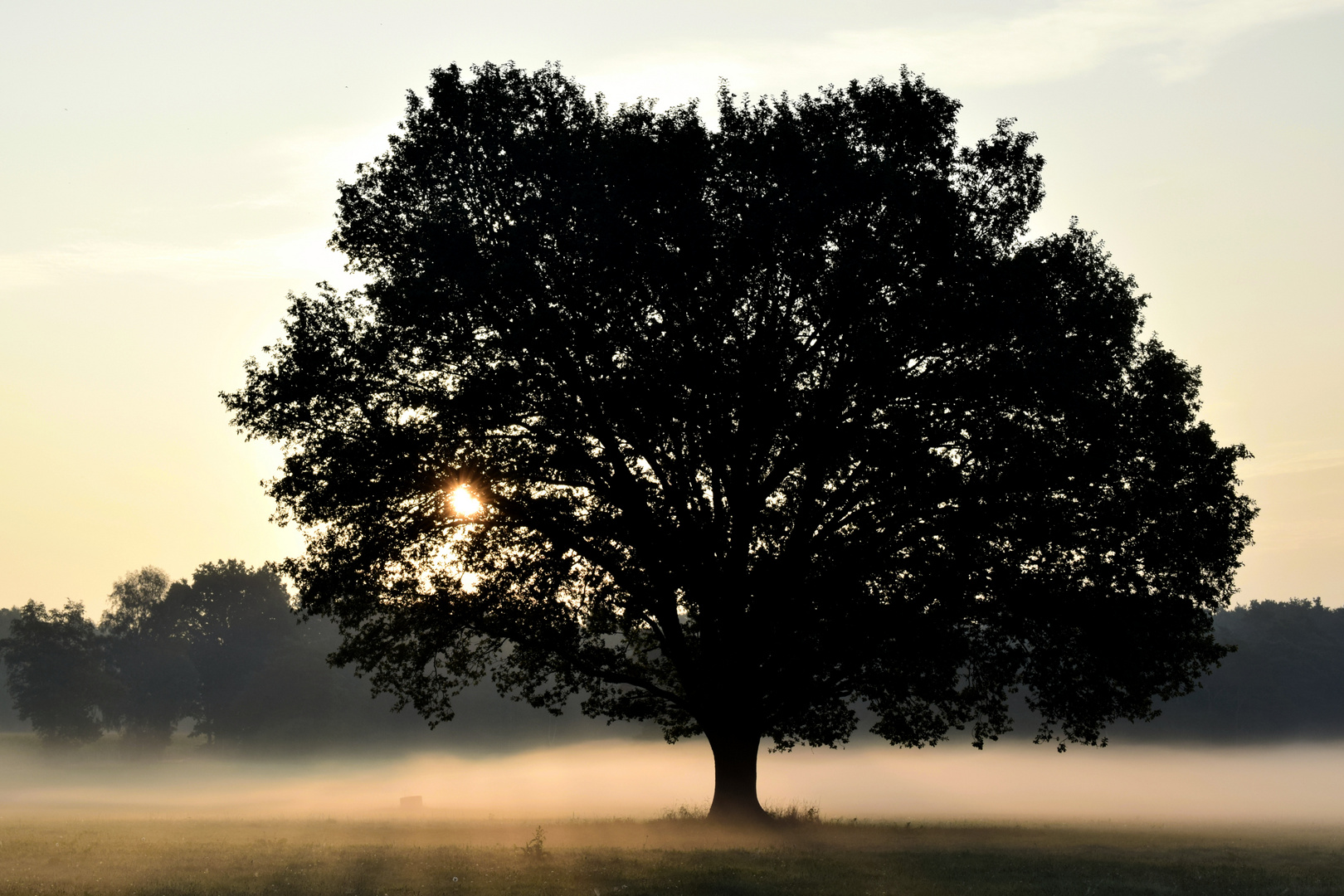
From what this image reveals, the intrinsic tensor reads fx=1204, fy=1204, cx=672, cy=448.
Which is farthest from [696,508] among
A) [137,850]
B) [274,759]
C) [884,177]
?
[274,759]

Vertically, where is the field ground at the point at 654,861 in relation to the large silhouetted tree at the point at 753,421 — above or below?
below

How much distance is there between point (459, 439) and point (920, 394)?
1060 cm

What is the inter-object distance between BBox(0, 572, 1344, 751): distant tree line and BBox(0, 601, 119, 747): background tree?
123 mm

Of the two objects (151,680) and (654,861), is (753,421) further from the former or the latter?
(151,680)

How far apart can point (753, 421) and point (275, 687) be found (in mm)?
101176

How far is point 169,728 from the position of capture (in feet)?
411

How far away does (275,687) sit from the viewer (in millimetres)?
117375

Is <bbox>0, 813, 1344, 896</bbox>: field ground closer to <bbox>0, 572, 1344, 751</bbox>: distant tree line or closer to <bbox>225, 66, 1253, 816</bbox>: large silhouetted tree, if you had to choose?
<bbox>225, 66, 1253, 816</bbox>: large silhouetted tree

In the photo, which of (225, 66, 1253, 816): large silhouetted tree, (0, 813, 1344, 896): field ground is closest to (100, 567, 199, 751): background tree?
(0, 813, 1344, 896): field ground

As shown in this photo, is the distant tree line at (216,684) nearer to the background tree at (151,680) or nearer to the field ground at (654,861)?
the background tree at (151,680)

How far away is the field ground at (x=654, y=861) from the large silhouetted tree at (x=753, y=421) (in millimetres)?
3429

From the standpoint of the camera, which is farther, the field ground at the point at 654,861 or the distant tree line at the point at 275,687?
the distant tree line at the point at 275,687

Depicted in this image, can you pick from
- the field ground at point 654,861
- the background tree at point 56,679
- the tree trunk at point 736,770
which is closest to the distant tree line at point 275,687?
the background tree at point 56,679

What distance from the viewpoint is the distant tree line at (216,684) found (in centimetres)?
11456
